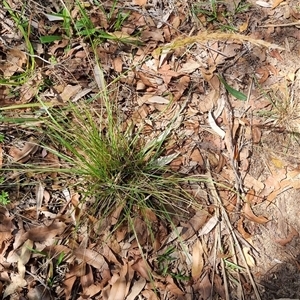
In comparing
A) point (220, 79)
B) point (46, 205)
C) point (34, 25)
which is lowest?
point (46, 205)

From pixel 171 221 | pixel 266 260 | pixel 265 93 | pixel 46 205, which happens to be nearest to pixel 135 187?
pixel 171 221

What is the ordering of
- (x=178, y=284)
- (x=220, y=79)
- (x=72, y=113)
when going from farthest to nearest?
(x=220, y=79) < (x=72, y=113) < (x=178, y=284)

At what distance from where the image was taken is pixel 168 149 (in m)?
2.51

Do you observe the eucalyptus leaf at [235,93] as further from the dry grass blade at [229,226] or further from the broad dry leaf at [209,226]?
the broad dry leaf at [209,226]

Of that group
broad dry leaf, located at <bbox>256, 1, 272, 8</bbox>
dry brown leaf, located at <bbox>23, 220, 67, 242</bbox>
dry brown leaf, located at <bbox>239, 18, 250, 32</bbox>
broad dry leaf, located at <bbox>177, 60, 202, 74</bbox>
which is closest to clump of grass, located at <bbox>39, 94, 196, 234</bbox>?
dry brown leaf, located at <bbox>23, 220, 67, 242</bbox>

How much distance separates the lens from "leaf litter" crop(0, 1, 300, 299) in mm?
2256

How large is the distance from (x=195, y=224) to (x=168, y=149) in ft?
1.32

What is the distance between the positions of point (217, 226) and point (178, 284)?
1.10ft

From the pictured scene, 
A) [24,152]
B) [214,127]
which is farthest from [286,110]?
[24,152]

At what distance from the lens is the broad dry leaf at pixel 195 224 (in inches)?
92.6

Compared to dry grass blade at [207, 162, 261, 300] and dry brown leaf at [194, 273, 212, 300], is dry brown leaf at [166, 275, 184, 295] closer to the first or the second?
dry brown leaf at [194, 273, 212, 300]

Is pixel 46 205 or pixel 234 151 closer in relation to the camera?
pixel 46 205

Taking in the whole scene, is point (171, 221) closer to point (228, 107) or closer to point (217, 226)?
point (217, 226)

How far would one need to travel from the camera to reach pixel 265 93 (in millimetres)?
2719
